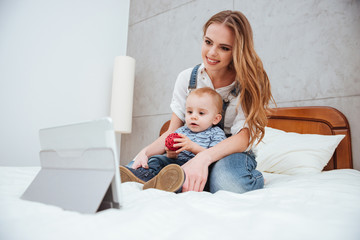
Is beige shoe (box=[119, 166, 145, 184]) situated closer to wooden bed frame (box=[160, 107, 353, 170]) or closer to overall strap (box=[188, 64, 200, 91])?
overall strap (box=[188, 64, 200, 91])

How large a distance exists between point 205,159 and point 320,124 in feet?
3.31

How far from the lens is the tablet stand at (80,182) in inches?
19.2

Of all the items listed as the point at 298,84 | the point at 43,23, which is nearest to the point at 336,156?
the point at 298,84

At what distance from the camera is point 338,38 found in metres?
1.63

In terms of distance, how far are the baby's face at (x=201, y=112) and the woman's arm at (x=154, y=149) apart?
163 mm

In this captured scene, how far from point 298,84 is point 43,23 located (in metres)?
2.12

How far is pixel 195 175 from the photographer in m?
0.83

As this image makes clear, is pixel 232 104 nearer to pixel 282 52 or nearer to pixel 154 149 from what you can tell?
pixel 154 149

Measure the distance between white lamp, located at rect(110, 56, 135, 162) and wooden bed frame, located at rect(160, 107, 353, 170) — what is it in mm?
1290

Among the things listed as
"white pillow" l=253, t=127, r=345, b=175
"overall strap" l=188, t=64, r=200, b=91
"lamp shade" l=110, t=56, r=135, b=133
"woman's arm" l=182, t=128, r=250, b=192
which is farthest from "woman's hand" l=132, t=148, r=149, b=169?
"lamp shade" l=110, t=56, r=135, b=133

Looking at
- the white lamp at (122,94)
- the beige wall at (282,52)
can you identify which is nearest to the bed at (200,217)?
the beige wall at (282,52)

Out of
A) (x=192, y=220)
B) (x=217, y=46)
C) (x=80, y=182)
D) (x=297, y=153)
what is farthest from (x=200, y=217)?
(x=297, y=153)

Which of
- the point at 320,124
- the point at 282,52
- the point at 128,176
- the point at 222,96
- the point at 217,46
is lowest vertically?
the point at 128,176

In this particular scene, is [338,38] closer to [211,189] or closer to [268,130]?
[268,130]
